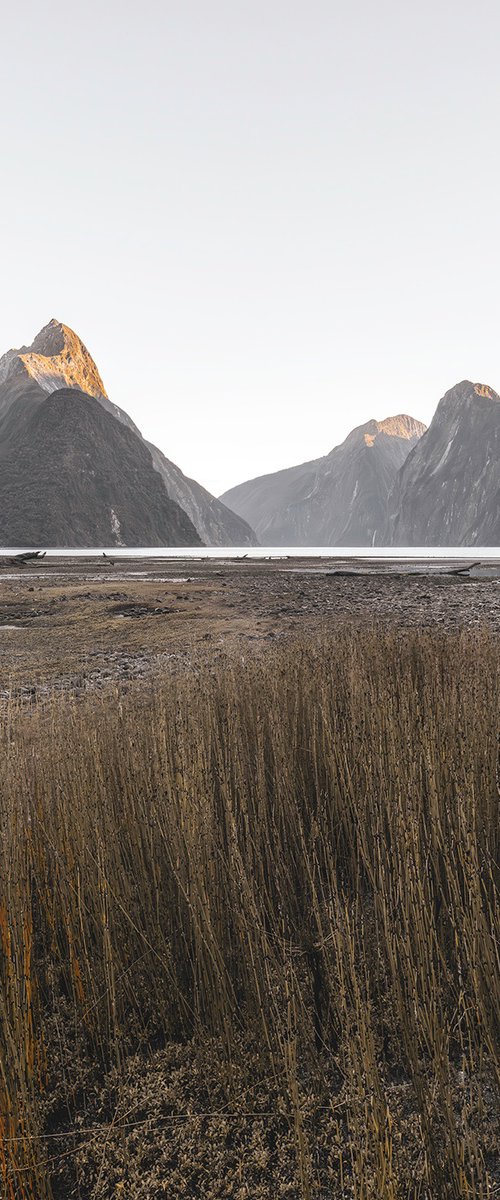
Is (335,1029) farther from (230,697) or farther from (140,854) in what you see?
(230,697)

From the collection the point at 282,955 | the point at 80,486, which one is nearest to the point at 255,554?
the point at 80,486

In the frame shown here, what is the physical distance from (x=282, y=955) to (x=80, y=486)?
139677 mm

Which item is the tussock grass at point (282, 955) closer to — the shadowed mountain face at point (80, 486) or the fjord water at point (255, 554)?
the fjord water at point (255, 554)

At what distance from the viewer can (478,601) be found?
642 inches

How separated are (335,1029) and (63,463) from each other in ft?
472

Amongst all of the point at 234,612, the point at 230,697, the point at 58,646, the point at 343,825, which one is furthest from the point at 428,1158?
the point at 234,612

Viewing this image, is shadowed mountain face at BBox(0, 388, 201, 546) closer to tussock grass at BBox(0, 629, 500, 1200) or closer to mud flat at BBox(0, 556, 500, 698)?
mud flat at BBox(0, 556, 500, 698)

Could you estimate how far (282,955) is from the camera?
6.98 feet

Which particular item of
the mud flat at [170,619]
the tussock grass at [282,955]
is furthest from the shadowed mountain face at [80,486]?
the tussock grass at [282,955]

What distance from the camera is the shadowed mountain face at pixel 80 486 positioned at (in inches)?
4820

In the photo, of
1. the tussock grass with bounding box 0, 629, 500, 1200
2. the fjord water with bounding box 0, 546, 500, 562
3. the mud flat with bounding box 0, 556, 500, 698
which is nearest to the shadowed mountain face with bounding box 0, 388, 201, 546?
the fjord water with bounding box 0, 546, 500, 562

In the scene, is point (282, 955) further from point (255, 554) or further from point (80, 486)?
point (80, 486)

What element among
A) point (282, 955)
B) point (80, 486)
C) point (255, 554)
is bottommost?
point (282, 955)

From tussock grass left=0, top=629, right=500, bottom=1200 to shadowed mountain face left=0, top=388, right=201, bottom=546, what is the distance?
390ft
